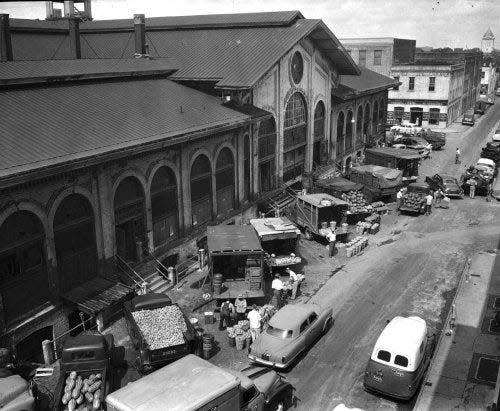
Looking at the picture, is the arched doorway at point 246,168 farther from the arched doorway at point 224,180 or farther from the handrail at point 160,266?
the handrail at point 160,266

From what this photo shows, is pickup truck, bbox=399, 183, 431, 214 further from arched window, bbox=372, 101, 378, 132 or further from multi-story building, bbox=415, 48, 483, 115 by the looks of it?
multi-story building, bbox=415, 48, 483, 115

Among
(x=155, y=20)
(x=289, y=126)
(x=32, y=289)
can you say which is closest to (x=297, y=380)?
(x=32, y=289)

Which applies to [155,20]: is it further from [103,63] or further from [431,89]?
[431,89]

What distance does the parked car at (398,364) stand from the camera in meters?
18.5

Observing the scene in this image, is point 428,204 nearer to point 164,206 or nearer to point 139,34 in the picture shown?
point 164,206

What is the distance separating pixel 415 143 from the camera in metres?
60.1

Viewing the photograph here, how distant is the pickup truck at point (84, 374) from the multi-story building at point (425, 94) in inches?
2674

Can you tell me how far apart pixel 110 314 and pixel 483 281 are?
61.9ft

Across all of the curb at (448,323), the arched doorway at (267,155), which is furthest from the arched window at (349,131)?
the curb at (448,323)

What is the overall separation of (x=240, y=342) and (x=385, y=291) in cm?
892

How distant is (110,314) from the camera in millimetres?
24031

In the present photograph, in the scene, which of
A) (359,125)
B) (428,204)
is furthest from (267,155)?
(359,125)

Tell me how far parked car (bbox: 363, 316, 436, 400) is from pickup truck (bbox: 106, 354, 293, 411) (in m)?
3.08

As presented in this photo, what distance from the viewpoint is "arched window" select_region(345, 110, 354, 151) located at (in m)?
54.2
